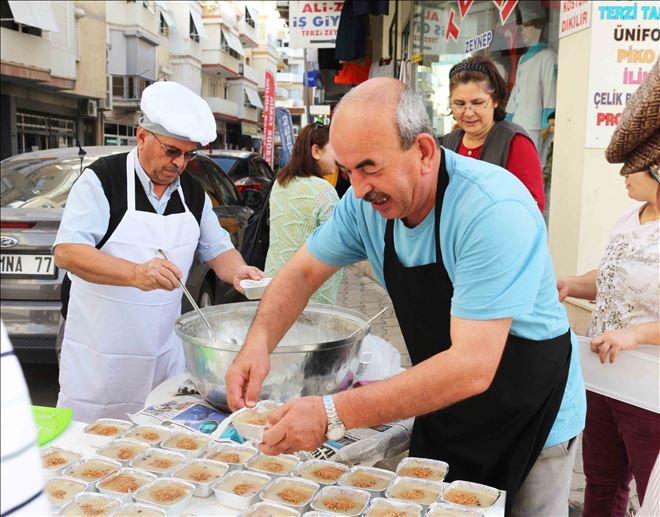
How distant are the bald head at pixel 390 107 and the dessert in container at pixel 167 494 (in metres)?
0.98

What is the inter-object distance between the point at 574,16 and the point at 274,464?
4059 millimetres

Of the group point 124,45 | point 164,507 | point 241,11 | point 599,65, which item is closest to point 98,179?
point 164,507

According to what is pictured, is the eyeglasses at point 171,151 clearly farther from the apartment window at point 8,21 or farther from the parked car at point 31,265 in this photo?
the apartment window at point 8,21

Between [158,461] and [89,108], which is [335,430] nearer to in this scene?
[158,461]

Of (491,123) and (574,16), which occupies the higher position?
(574,16)

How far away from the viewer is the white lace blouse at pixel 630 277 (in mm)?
2287

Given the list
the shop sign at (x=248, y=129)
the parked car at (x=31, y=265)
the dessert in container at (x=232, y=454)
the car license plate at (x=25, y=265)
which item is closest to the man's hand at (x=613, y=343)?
the dessert in container at (x=232, y=454)

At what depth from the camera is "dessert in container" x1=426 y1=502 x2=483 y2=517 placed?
4.96ft

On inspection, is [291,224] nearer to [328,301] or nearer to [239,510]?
[328,301]

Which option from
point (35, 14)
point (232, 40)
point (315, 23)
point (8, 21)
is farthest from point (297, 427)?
point (232, 40)

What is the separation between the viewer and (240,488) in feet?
5.39

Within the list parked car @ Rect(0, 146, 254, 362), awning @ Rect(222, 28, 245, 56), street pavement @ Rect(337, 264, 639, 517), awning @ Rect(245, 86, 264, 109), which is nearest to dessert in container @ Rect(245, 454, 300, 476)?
street pavement @ Rect(337, 264, 639, 517)

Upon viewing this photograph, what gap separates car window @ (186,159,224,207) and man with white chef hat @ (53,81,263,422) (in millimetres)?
2973

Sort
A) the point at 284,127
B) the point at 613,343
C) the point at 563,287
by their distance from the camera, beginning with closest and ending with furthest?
the point at 613,343 → the point at 563,287 → the point at 284,127
